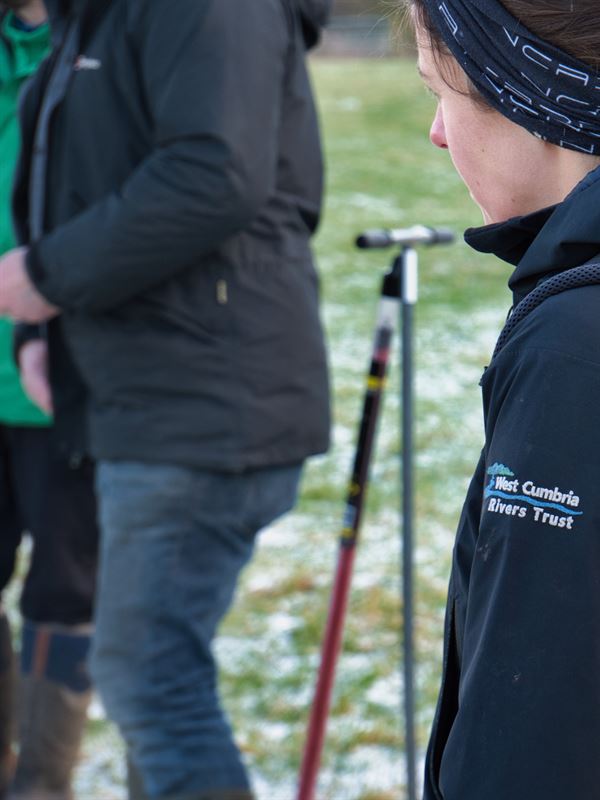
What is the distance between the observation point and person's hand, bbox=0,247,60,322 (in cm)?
224

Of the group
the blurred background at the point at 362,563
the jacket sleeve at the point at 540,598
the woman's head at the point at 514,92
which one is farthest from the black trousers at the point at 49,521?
the jacket sleeve at the point at 540,598

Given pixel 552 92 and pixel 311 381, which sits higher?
pixel 552 92

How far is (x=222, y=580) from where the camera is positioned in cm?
229

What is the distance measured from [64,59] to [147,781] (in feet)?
4.43

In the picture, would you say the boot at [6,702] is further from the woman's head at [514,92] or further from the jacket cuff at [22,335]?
the woman's head at [514,92]

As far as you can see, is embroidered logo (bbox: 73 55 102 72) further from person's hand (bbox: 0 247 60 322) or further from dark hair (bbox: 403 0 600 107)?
dark hair (bbox: 403 0 600 107)

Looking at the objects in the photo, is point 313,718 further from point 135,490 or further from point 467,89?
point 467,89

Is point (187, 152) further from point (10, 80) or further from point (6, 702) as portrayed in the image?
point (6, 702)

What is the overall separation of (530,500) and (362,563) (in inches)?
130

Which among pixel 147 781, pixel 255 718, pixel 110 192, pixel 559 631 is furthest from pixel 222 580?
pixel 559 631

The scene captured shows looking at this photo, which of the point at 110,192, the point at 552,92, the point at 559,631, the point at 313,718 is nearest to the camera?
the point at 559,631

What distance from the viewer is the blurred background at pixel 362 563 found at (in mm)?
3129

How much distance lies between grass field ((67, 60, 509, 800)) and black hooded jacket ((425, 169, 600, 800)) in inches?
82.6

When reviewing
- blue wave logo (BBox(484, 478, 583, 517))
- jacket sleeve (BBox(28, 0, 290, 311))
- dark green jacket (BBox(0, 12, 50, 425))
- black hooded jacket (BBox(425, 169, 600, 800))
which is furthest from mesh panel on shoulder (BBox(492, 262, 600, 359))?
dark green jacket (BBox(0, 12, 50, 425))
